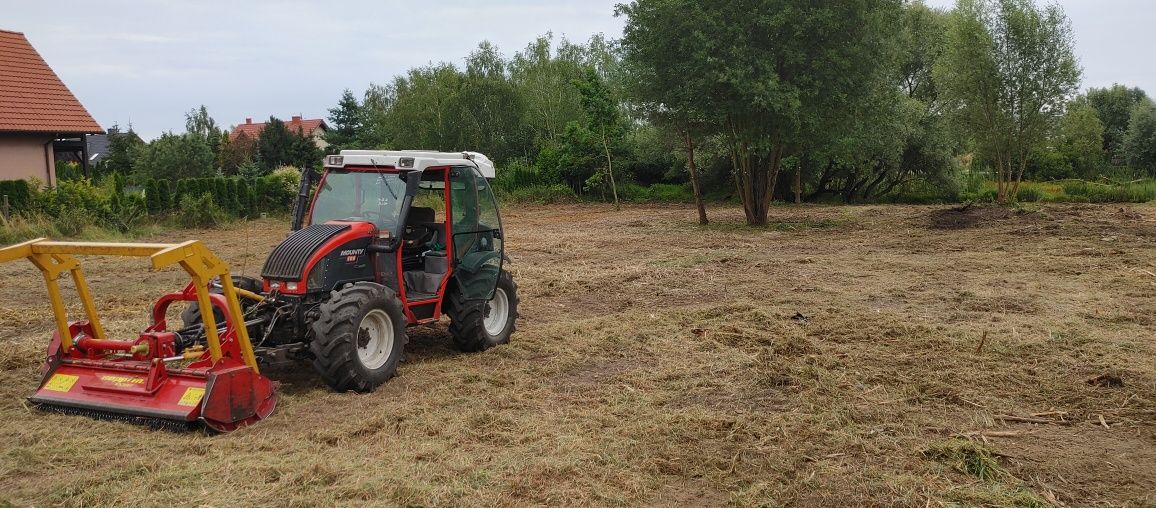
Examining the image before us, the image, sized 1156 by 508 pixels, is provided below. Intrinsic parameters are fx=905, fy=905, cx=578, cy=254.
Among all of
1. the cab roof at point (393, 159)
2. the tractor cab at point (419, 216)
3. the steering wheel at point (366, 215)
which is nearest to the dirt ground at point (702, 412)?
the tractor cab at point (419, 216)

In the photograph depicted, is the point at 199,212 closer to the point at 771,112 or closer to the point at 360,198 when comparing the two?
the point at 771,112

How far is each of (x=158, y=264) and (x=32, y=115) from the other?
22.3 meters

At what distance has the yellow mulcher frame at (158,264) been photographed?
5.55 metres

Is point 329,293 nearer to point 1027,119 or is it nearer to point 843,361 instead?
point 843,361

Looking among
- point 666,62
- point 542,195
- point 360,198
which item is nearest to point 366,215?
point 360,198

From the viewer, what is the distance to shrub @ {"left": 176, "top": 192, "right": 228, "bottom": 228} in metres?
23.8

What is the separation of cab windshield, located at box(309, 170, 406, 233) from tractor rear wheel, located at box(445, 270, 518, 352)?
3.29 ft

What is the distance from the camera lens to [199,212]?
2405 cm

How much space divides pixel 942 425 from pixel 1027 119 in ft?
83.6

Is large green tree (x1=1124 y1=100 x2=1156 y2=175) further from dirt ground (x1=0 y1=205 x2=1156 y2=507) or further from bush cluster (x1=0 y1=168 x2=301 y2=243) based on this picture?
bush cluster (x1=0 y1=168 x2=301 y2=243)

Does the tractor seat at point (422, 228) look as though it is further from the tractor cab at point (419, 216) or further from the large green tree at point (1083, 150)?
the large green tree at point (1083, 150)

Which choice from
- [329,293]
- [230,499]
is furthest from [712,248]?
[230,499]

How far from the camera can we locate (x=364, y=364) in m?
6.86

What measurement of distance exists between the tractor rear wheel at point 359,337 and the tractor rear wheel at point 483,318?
958 millimetres
